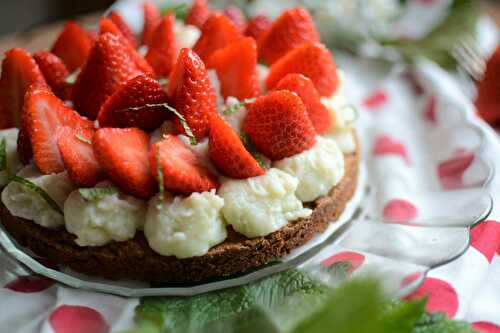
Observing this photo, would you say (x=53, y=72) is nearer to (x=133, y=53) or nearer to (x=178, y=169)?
(x=133, y=53)

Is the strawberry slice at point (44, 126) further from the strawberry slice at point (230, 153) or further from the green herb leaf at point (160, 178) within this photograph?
the strawberry slice at point (230, 153)

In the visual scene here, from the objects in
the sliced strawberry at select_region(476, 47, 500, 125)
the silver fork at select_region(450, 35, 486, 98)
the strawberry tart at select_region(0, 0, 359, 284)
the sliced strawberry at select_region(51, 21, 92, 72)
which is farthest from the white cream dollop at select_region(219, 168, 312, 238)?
the silver fork at select_region(450, 35, 486, 98)

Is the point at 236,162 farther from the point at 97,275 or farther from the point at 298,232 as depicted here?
the point at 97,275

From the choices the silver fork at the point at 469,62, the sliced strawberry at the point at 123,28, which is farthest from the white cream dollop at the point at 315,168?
the silver fork at the point at 469,62

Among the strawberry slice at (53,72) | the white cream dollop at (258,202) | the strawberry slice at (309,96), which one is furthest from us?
the strawberry slice at (53,72)

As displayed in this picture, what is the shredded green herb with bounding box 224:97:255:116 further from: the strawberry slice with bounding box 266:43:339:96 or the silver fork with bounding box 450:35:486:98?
the silver fork with bounding box 450:35:486:98

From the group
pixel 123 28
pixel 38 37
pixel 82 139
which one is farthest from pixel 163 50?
pixel 38 37

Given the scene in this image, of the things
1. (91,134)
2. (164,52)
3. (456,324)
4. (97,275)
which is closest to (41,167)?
(91,134)
